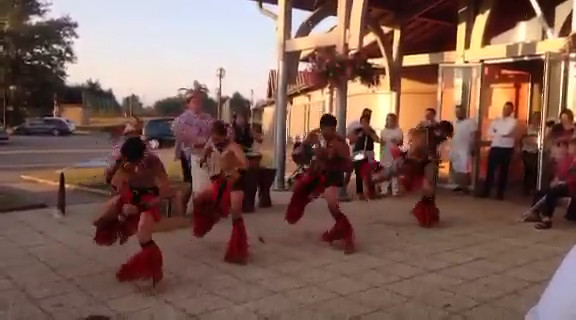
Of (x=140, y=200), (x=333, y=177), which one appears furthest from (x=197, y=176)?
(x=140, y=200)

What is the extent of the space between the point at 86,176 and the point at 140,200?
413 inches

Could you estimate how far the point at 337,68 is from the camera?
9203mm

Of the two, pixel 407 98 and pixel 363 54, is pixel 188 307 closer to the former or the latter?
pixel 363 54

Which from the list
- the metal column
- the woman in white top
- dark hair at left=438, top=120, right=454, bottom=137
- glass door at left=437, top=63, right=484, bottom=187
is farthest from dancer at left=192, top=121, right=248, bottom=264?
glass door at left=437, top=63, right=484, bottom=187

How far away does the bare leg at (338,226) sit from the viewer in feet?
21.9

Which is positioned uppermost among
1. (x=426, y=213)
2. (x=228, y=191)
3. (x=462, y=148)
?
(x=462, y=148)

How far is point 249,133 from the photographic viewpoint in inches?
371

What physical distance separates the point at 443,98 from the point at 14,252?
8456 mm

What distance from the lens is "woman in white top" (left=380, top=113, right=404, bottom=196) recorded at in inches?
430

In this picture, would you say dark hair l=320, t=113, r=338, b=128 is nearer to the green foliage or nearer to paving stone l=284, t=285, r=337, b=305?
paving stone l=284, t=285, r=337, b=305

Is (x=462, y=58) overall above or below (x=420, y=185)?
above

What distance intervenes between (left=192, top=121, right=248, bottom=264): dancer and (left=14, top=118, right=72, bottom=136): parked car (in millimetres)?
40867

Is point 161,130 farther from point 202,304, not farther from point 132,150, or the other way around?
point 202,304

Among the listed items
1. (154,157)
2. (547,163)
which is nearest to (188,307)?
(154,157)
